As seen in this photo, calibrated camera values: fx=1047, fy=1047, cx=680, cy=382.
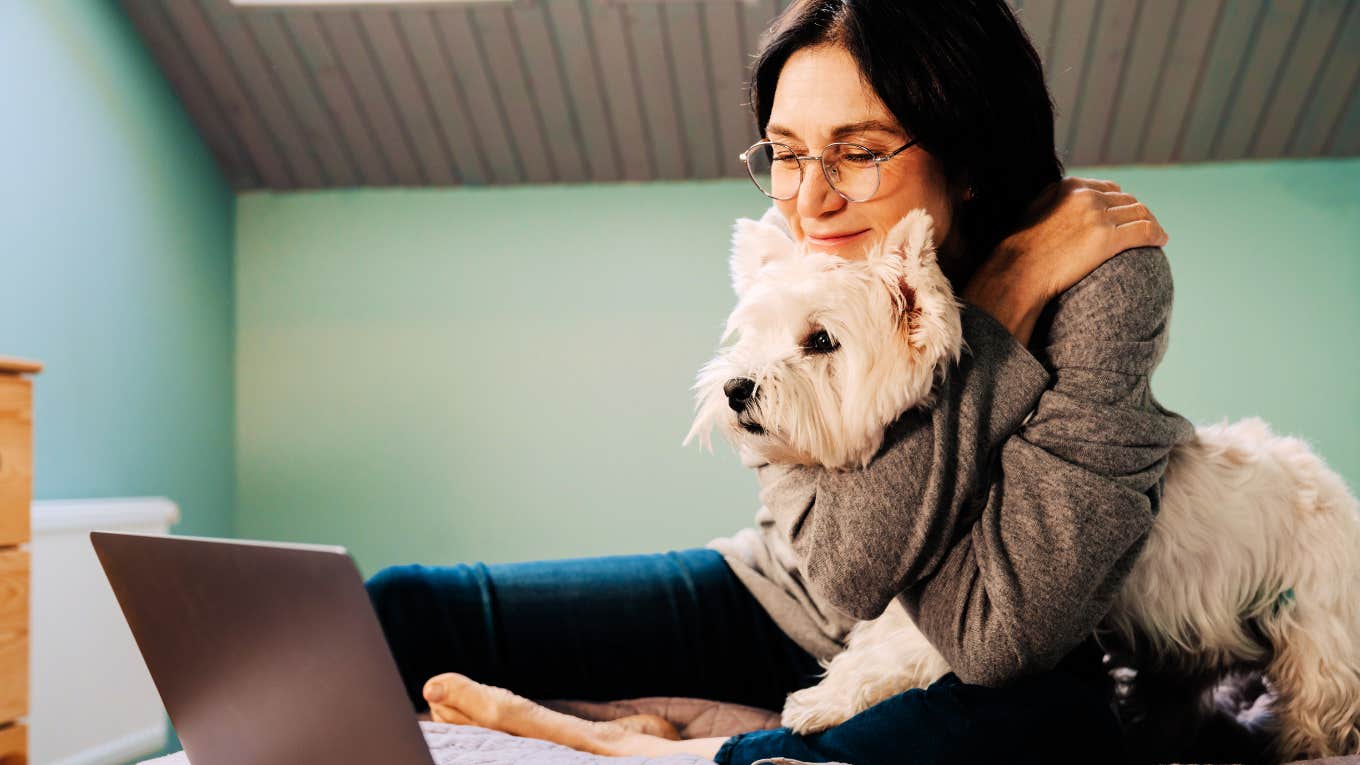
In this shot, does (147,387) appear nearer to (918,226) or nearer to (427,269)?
(427,269)

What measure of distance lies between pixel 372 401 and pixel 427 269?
0.44 m

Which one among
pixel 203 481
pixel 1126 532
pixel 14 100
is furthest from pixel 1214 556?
pixel 203 481

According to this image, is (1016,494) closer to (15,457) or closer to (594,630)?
(594,630)

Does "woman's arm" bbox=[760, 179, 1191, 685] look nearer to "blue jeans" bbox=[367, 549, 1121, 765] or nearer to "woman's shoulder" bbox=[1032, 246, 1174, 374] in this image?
"woman's shoulder" bbox=[1032, 246, 1174, 374]

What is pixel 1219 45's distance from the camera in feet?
9.13

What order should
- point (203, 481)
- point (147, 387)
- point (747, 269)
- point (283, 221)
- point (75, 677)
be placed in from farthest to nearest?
point (283, 221)
point (203, 481)
point (147, 387)
point (75, 677)
point (747, 269)

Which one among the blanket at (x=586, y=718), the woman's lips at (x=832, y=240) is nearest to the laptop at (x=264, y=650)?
the blanket at (x=586, y=718)

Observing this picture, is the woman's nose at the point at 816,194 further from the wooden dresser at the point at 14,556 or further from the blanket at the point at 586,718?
the wooden dresser at the point at 14,556

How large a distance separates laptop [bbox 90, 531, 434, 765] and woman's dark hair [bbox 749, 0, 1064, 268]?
30.3 inches

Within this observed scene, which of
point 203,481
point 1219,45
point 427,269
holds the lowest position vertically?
point 203,481

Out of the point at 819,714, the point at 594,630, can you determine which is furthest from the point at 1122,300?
the point at 594,630

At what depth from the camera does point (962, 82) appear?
3.69 feet

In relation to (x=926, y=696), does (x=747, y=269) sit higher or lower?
higher

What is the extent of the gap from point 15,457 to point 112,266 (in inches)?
47.1
